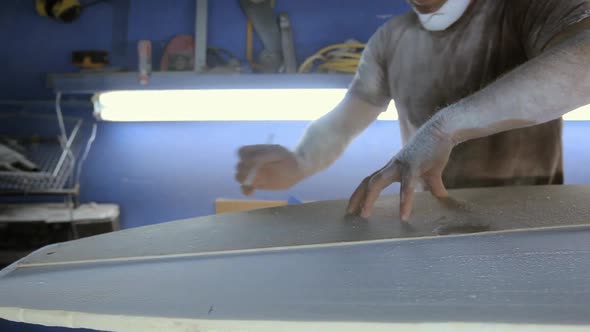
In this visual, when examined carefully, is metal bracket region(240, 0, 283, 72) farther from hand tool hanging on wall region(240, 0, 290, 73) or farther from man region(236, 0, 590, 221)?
Result: man region(236, 0, 590, 221)


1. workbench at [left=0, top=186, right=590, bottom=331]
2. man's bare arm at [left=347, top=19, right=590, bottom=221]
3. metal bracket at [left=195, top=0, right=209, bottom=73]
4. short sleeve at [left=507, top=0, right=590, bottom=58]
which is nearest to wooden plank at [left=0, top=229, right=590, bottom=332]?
workbench at [left=0, top=186, right=590, bottom=331]

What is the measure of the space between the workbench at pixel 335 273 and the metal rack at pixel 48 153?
937 millimetres

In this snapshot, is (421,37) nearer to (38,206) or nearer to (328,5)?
(328,5)

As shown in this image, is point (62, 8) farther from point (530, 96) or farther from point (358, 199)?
point (530, 96)

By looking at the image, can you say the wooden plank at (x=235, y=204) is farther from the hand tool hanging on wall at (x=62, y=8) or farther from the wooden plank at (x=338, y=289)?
the wooden plank at (x=338, y=289)

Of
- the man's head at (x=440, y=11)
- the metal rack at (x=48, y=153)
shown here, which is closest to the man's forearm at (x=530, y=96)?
the man's head at (x=440, y=11)

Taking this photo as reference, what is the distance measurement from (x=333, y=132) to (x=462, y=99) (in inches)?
13.9

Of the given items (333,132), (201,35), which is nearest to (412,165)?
(333,132)

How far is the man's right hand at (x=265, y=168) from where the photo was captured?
79 cm

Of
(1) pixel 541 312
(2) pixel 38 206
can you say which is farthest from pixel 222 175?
(1) pixel 541 312

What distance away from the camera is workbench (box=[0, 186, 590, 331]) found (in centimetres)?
37

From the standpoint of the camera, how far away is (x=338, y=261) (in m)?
0.50

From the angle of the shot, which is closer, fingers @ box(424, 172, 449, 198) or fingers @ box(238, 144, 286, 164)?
fingers @ box(424, 172, 449, 198)

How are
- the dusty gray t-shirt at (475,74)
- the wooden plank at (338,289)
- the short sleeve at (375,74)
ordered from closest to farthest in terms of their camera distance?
the wooden plank at (338,289)
the dusty gray t-shirt at (475,74)
the short sleeve at (375,74)
